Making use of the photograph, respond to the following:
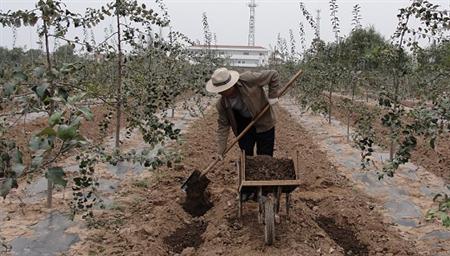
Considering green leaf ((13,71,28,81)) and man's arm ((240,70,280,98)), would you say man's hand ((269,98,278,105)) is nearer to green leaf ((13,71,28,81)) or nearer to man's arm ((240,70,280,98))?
man's arm ((240,70,280,98))

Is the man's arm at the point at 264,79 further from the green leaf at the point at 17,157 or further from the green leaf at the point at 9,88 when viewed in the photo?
the green leaf at the point at 17,157

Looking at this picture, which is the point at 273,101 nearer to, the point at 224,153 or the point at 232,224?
the point at 224,153

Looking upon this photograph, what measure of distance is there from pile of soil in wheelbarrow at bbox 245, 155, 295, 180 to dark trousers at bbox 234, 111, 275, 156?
0.63m

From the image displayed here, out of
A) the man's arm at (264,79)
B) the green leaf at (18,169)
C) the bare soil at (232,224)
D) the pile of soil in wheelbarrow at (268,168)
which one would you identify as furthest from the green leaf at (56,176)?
the man's arm at (264,79)

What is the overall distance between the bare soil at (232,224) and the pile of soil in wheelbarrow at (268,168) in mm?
492

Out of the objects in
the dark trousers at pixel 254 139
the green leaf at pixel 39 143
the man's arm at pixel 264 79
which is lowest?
the dark trousers at pixel 254 139

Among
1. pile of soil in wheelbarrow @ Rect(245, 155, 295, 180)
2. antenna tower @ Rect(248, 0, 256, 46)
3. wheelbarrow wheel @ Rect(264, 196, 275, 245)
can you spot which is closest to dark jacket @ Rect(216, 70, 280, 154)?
pile of soil in wheelbarrow @ Rect(245, 155, 295, 180)

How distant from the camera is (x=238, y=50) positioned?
70875mm

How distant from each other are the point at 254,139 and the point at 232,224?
1.00 meters

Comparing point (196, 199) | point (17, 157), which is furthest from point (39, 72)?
point (196, 199)

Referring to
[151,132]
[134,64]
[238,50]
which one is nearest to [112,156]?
[151,132]

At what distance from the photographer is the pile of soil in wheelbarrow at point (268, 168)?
4676 mm

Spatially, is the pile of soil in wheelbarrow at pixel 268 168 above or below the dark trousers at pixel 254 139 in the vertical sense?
below

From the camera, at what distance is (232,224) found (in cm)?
505
